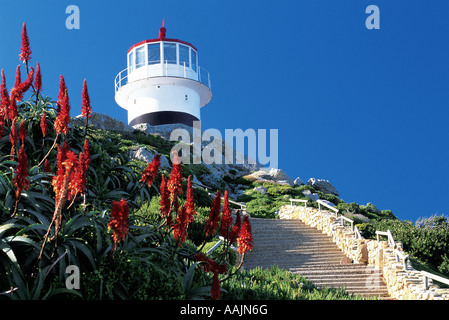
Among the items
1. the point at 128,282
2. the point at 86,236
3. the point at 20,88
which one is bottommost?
the point at 128,282

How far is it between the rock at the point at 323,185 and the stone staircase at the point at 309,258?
16.8 meters

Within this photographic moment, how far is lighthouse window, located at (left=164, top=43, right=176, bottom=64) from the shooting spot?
32.5m

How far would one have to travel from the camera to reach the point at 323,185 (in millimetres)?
35438

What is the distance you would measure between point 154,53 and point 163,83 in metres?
2.20

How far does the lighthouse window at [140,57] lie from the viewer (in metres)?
33.1

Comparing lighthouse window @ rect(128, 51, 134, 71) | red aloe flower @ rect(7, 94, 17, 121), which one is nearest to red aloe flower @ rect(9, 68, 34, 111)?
red aloe flower @ rect(7, 94, 17, 121)

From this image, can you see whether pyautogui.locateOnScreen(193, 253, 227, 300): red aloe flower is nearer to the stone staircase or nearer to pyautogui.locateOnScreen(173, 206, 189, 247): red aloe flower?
pyautogui.locateOnScreen(173, 206, 189, 247): red aloe flower

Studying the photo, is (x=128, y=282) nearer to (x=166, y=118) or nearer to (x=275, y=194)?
(x=275, y=194)

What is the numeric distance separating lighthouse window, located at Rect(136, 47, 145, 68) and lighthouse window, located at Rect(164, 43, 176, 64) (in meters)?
1.68

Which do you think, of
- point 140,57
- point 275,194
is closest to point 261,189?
point 275,194

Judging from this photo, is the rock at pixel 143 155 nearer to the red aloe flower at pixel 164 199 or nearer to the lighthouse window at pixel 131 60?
the lighthouse window at pixel 131 60

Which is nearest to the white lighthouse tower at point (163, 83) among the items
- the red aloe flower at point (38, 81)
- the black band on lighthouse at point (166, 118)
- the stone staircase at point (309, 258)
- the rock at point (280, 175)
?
the black band on lighthouse at point (166, 118)
